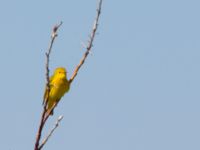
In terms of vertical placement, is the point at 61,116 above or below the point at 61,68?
above

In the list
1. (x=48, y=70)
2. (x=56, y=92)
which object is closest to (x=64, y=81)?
(x=56, y=92)

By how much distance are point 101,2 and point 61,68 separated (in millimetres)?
7731

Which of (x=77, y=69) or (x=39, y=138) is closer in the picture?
(x=39, y=138)

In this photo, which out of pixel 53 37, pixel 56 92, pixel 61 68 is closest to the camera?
pixel 53 37

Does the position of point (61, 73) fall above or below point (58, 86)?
below

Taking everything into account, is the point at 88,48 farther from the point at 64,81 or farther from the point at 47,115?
the point at 64,81

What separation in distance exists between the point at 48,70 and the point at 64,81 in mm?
7539

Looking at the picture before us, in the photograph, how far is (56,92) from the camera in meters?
11.3

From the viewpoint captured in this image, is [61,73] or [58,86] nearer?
[58,86]

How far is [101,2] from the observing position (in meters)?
5.30

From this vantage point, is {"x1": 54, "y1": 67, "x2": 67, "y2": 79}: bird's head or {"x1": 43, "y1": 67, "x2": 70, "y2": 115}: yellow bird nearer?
{"x1": 43, "y1": 67, "x2": 70, "y2": 115}: yellow bird

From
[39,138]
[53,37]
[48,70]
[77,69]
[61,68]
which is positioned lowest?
[61,68]

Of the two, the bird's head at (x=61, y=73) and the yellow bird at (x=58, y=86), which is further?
the bird's head at (x=61, y=73)

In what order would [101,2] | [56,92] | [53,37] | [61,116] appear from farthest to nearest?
[56,92], [101,2], [61,116], [53,37]
